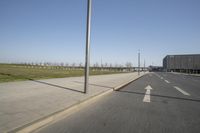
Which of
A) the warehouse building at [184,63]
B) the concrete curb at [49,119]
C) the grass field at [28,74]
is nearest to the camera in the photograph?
the concrete curb at [49,119]

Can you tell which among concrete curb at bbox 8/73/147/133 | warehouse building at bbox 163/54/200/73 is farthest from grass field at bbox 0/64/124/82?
warehouse building at bbox 163/54/200/73

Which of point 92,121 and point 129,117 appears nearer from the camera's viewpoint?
point 92,121

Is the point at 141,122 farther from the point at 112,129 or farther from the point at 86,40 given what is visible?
the point at 86,40

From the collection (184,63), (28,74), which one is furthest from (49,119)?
(184,63)

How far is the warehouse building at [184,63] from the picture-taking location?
120 metres

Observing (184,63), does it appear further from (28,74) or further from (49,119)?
(49,119)

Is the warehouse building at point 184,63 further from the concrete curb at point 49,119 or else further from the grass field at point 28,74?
the concrete curb at point 49,119

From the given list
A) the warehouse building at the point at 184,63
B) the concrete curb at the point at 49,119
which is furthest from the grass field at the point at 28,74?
the warehouse building at the point at 184,63

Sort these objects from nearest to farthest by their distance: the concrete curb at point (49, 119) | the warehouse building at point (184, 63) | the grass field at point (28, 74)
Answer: the concrete curb at point (49, 119) → the grass field at point (28, 74) → the warehouse building at point (184, 63)

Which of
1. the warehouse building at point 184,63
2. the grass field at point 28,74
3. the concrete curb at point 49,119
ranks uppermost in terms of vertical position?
the warehouse building at point 184,63

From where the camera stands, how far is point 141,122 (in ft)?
16.6

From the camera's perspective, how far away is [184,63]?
411 feet

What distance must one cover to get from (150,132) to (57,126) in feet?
7.95

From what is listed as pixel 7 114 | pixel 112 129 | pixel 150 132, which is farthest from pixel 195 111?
pixel 7 114
